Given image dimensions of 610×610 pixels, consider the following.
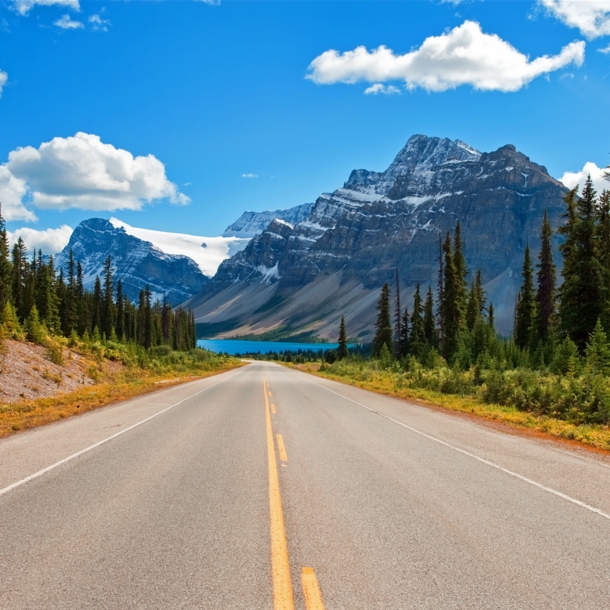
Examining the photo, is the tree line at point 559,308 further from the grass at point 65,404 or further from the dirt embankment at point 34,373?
the dirt embankment at point 34,373

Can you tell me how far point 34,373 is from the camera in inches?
933

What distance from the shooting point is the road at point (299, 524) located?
Result: 14.0ft

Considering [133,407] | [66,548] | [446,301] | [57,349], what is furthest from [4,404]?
[446,301]

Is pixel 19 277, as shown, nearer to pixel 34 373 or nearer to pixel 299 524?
pixel 34 373

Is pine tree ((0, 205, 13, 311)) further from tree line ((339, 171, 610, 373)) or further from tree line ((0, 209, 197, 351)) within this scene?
tree line ((339, 171, 610, 373))

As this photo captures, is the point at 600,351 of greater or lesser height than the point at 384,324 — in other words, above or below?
below

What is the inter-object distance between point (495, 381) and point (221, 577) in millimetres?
19331

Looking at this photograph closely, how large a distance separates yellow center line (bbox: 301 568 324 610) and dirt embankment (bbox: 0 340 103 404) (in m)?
18.2

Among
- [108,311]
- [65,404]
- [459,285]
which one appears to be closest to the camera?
[65,404]

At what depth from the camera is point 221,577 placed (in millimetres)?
4469

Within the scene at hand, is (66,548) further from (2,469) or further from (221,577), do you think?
(2,469)

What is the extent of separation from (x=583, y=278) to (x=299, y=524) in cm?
3286

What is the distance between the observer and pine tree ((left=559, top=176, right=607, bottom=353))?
32.5m

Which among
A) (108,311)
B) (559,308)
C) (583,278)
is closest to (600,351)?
(583,278)
